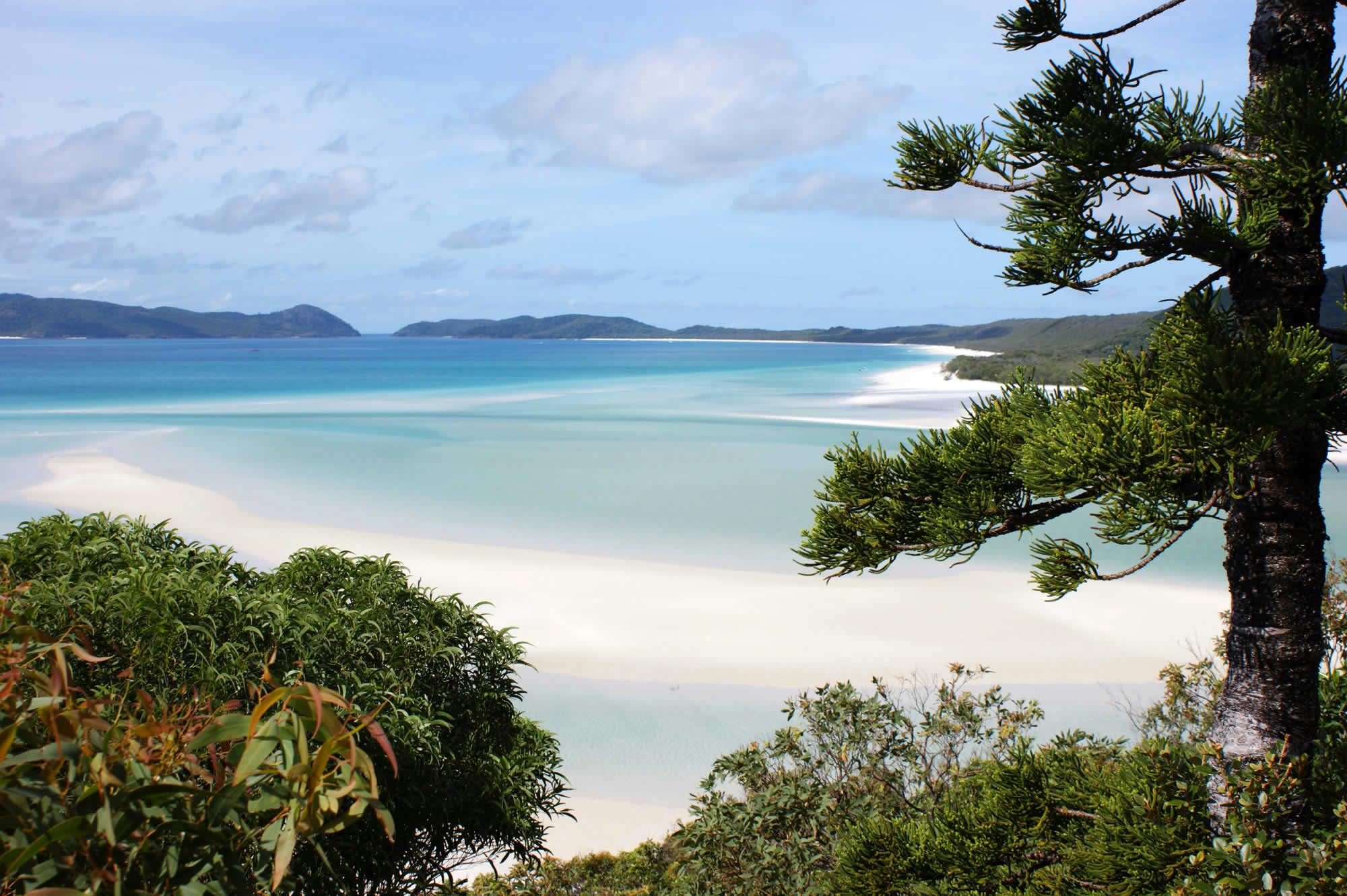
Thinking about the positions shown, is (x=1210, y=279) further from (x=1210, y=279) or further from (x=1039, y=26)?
(x=1039, y=26)

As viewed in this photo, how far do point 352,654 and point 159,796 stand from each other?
3530 millimetres

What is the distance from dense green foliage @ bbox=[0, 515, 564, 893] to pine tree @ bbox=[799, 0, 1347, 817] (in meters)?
2.58

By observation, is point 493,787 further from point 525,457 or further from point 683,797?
point 525,457

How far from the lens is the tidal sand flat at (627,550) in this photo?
9789 mm

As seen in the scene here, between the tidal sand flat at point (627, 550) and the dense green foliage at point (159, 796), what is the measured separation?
6.83 meters

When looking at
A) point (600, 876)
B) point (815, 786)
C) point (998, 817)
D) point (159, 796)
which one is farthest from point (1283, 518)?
point (600, 876)

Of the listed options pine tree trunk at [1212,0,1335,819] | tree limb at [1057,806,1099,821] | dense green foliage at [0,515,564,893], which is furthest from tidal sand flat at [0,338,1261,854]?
pine tree trunk at [1212,0,1335,819]

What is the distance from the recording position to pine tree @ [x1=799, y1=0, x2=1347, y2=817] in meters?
2.10

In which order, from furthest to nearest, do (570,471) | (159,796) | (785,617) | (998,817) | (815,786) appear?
(570,471)
(785,617)
(815,786)
(998,817)
(159,796)

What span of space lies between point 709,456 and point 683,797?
18.0 meters

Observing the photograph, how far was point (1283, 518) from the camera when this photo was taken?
2375mm

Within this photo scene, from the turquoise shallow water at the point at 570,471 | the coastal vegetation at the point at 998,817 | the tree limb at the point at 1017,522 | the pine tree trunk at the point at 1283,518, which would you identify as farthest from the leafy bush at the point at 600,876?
the pine tree trunk at the point at 1283,518

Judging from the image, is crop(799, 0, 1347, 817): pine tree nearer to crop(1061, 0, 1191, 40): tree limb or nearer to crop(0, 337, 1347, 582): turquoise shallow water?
crop(1061, 0, 1191, 40): tree limb

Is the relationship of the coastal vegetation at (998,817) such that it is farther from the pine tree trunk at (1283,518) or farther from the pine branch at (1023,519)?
the pine branch at (1023,519)
